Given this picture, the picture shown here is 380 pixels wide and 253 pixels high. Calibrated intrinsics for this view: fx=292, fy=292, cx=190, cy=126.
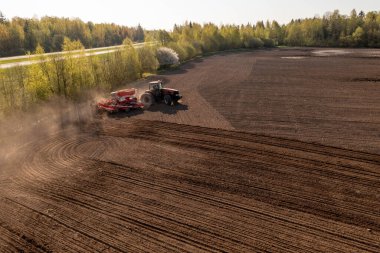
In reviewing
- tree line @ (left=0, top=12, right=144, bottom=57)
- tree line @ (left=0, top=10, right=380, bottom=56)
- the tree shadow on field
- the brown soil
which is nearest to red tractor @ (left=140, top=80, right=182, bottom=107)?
the tree shadow on field

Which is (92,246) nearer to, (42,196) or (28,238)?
(28,238)

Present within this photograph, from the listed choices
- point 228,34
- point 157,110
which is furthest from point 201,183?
point 228,34

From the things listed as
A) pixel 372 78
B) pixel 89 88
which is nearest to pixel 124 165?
pixel 89 88

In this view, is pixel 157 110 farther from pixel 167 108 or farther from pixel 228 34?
pixel 228 34

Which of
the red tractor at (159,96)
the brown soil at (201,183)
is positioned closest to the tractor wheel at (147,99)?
the red tractor at (159,96)

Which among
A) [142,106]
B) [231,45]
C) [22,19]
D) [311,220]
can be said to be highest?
[22,19]
